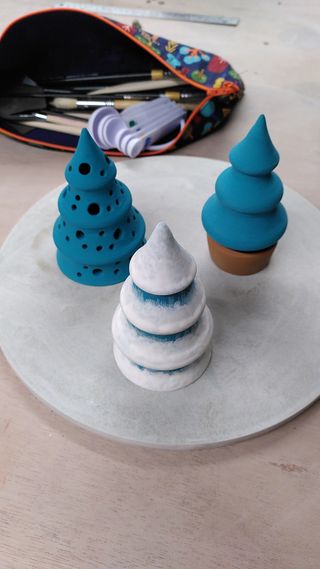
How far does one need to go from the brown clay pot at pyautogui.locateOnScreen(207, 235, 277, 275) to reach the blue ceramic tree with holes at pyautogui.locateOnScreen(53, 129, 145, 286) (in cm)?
9

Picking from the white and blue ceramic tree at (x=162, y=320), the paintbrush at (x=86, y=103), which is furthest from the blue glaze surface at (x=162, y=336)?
the paintbrush at (x=86, y=103)

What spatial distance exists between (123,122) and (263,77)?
14.0 inches

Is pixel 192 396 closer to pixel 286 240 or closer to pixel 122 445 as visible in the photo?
pixel 122 445

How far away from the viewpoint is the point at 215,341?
22.0 inches

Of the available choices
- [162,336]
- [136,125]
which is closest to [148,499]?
[162,336]

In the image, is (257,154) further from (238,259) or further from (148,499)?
(148,499)

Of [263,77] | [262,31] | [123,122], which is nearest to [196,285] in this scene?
[123,122]

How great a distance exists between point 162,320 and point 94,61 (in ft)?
2.05

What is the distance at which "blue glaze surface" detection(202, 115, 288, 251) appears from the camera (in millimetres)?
542

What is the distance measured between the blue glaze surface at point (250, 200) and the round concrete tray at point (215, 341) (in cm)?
7

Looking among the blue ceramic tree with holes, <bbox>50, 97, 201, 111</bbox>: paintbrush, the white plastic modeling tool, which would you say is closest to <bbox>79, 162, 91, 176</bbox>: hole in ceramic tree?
the blue ceramic tree with holes

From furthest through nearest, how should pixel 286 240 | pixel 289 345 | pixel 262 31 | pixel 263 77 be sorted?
pixel 262 31
pixel 263 77
pixel 286 240
pixel 289 345

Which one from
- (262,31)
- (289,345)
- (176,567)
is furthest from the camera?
(262,31)

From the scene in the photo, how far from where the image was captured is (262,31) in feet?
3.78
